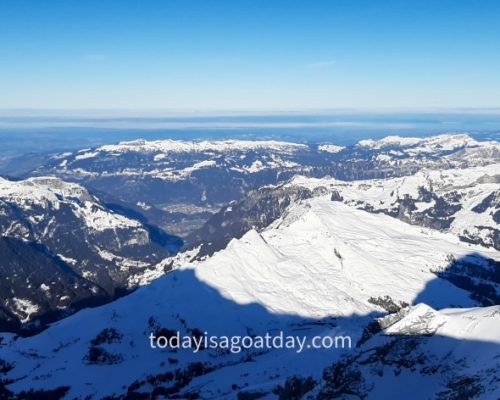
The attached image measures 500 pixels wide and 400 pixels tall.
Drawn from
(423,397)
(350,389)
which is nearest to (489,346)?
(423,397)

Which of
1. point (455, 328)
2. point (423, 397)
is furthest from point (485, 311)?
point (423, 397)

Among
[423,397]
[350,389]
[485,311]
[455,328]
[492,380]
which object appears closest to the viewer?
[492,380]

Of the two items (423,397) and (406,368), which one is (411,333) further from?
(423,397)

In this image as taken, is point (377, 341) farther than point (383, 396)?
Yes

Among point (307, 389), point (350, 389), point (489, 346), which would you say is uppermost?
point (489, 346)

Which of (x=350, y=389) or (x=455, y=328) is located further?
(x=455, y=328)

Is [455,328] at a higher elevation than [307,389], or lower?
higher

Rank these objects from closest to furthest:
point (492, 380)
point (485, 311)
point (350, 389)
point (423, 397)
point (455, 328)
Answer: point (492, 380) < point (423, 397) < point (350, 389) < point (455, 328) < point (485, 311)

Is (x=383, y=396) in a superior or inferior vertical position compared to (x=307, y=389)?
superior

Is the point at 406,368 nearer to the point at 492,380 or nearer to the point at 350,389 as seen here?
the point at 350,389
